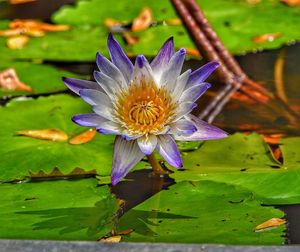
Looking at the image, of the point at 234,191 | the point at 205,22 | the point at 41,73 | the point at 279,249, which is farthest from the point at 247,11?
the point at 279,249

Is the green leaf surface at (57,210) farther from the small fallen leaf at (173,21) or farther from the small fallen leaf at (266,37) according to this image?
the small fallen leaf at (173,21)

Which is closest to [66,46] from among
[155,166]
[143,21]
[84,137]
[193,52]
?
[143,21]

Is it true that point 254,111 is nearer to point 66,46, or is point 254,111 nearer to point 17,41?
point 66,46

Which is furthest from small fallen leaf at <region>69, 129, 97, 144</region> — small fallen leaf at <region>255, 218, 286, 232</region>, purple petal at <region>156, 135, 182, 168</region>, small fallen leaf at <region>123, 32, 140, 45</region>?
small fallen leaf at <region>123, 32, 140, 45</region>

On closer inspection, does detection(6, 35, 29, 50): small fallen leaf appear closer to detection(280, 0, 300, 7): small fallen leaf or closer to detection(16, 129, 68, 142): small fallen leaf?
detection(16, 129, 68, 142): small fallen leaf

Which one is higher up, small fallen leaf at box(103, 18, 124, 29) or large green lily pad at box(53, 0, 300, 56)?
large green lily pad at box(53, 0, 300, 56)
